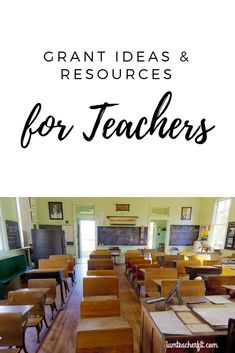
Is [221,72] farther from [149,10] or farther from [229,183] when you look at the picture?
[229,183]

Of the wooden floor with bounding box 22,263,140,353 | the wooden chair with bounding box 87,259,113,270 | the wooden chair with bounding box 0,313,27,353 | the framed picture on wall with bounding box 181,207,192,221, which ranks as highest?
the framed picture on wall with bounding box 181,207,192,221

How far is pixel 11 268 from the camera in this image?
197 inches

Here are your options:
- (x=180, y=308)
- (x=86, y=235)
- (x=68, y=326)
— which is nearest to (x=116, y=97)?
(x=180, y=308)

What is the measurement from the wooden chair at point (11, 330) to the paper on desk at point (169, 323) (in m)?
1.30

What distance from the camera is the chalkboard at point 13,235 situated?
540cm

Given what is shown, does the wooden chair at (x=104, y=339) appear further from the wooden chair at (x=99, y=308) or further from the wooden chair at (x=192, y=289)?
the wooden chair at (x=192, y=289)

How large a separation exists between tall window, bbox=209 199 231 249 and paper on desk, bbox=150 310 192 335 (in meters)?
6.00

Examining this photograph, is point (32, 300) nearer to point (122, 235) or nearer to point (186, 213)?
point (122, 235)

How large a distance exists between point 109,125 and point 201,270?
3901mm

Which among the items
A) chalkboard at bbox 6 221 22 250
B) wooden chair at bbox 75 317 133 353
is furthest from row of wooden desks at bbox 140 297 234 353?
chalkboard at bbox 6 221 22 250

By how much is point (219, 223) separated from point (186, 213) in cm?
→ 135

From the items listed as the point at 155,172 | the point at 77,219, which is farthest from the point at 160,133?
the point at 77,219

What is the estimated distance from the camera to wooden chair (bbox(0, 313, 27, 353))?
1.79m

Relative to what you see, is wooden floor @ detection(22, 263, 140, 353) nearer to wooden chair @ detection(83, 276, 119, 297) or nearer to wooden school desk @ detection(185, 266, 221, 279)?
wooden chair @ detection(83, 276, 119, 297)
